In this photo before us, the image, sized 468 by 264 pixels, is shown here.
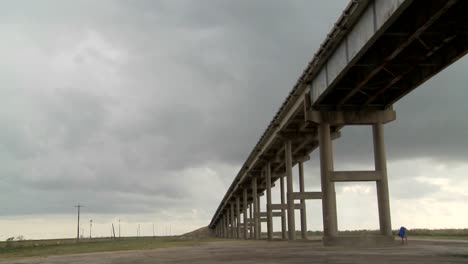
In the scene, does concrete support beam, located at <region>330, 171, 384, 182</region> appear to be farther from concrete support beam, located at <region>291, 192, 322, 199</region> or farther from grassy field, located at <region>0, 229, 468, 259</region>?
concrete support beam, located at <region>291, 192, 322, 199</region>

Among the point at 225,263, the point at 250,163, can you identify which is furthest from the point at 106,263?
the point at 250,163

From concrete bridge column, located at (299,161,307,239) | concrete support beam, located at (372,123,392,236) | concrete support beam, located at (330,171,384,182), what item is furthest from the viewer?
concrete bridge column, located at (299,161,307,239)

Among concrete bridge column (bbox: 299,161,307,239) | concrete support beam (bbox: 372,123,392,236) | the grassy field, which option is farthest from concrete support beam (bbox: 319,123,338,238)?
concrete bridge column (bbox: 299,161,307,239)

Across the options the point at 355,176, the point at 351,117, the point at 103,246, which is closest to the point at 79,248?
the point at 103,246

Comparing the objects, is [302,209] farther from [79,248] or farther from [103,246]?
[79,248]

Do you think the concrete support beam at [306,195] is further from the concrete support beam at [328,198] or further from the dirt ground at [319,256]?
the dirt ground at [319,256]

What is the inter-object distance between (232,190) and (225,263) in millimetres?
94390

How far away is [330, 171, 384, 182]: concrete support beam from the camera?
3725cm

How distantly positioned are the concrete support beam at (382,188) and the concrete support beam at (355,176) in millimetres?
379

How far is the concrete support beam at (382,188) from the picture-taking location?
3703 centimetres

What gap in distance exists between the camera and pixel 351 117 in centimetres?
3972

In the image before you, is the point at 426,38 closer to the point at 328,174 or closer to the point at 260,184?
the point at 328,174

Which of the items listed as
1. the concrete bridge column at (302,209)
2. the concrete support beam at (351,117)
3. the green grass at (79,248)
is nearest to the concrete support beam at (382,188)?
the concrete support beam at (351,117)

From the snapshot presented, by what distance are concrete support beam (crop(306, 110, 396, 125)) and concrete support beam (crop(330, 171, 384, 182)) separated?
408cm
